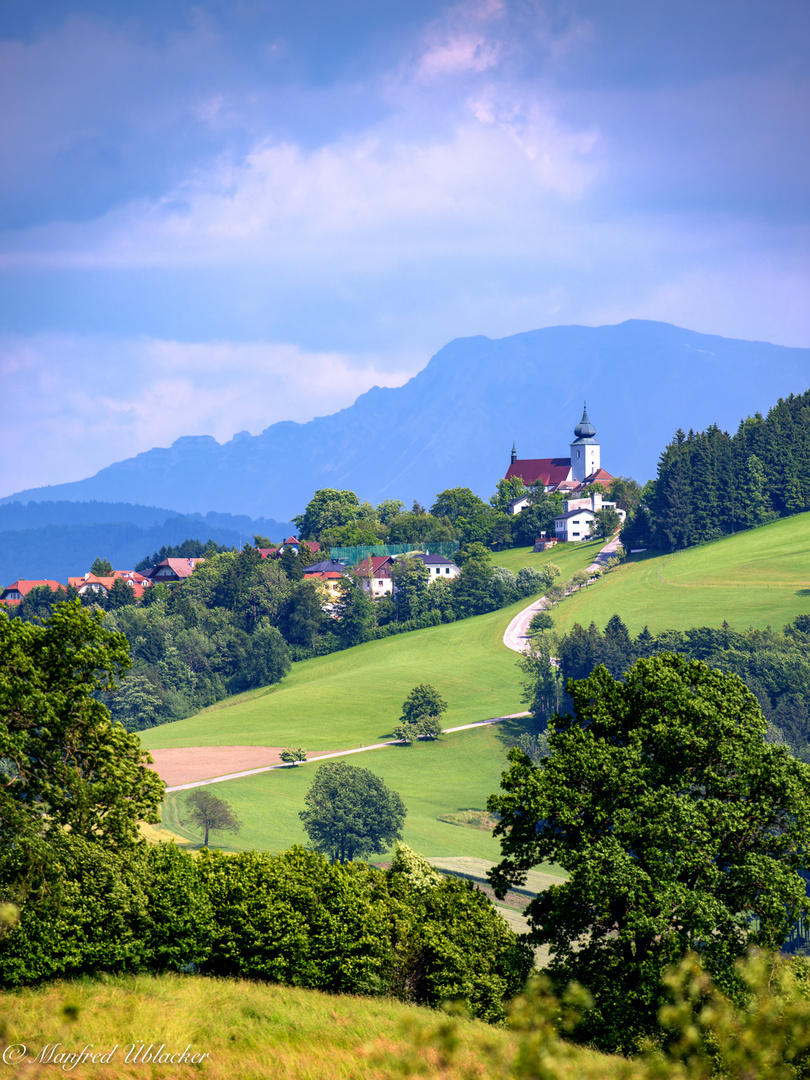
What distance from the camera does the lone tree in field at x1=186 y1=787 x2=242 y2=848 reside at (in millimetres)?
68812

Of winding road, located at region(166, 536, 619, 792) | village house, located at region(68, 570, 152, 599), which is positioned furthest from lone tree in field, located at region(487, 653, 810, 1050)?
village house, located at region(68, 570, 152, 599)

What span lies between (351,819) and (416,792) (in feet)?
43.1

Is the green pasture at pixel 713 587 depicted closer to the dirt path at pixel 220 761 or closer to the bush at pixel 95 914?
the dirt path at pixel 220 761

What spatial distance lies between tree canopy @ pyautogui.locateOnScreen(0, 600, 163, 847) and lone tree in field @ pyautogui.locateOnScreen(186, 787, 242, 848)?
44378 millimetres

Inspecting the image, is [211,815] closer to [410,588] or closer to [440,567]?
[410,588]

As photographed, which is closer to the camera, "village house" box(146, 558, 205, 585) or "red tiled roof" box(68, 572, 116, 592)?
"red tiled roof" box(68, 572, 116, 592)

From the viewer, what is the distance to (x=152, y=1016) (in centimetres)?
1814

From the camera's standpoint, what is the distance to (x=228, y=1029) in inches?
690

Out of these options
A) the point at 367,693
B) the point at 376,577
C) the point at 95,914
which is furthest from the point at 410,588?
the point at 95,914

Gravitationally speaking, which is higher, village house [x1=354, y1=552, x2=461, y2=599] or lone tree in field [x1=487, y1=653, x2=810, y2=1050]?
village house [x1=354, y1=552, x2=461, y2=599]

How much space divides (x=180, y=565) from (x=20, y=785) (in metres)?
158

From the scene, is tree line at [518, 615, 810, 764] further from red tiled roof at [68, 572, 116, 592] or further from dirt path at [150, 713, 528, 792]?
red tiled roof at [68, 572, 116, 592]

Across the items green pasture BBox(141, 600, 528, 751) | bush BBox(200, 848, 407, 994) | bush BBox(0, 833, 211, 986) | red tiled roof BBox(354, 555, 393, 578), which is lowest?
green pasture BBox(141, 600, 528, 751)

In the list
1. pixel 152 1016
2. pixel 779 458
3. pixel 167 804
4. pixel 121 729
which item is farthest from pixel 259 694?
pixel 152 1016
